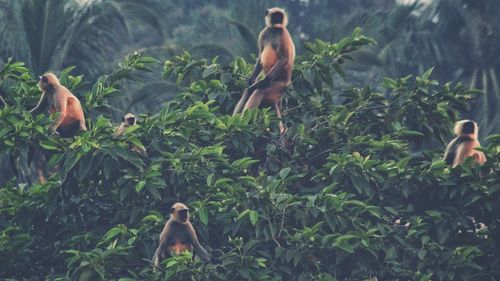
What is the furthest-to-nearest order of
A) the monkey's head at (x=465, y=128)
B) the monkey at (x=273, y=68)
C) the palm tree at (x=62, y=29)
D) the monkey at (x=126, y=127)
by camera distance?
the palm tree at (x=62, y=29) < the monkey's head at (x=465, y=128) < the monkey at (x=273, y=68) < the monkey at (x=126, y=127)

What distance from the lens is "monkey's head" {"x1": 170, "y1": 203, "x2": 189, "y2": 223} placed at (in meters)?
8.54

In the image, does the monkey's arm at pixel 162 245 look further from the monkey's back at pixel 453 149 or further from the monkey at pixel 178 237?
the monkey's back at pixel 453 149

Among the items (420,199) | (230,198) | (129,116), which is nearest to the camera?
(230,198)

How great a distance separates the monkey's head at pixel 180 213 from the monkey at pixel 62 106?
4.62 ft

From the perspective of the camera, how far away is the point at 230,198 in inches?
338

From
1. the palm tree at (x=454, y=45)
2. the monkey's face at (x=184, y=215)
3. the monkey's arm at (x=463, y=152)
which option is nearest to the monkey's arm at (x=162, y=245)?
the monkey's face at (x=184, y=215)

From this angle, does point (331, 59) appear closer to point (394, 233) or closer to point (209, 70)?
point (209, 70)

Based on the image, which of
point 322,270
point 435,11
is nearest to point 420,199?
point 322,270

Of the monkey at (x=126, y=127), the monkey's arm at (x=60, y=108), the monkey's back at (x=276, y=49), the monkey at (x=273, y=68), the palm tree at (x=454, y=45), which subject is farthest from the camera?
the palm tree at (x=454, y=45)

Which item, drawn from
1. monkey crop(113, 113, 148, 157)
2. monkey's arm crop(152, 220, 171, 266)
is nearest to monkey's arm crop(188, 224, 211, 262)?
monkey's arm crop(152, 220, 171, 266)

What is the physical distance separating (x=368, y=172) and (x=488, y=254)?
1.10 metres

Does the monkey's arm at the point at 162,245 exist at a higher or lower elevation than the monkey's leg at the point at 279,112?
lower

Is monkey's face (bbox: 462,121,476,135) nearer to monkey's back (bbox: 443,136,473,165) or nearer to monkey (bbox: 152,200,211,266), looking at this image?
monkey's back (bbox: 443,136,473,165)

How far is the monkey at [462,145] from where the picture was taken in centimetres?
1029
